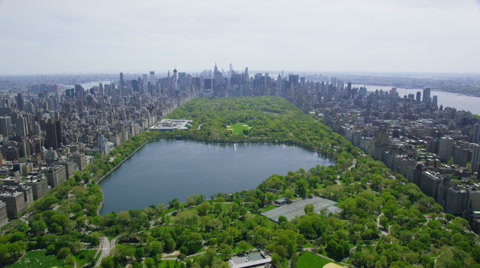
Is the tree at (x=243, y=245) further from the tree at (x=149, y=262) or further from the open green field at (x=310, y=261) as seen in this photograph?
the tree at (x=149, y=262)

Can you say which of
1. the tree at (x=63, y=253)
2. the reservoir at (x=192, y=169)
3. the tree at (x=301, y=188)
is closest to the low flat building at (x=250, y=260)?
the tree at (x=63, y=253)

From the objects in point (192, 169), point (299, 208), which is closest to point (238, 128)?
point (192, 169)

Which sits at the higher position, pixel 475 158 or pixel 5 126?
pixel 5 126

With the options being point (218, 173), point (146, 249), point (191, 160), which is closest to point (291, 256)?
point (146, 249)

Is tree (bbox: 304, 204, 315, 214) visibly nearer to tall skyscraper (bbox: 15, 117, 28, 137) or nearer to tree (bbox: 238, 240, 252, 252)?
tree (bbox: 238, 240, 252, 252)

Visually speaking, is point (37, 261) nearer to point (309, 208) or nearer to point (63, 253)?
point (63, 253)

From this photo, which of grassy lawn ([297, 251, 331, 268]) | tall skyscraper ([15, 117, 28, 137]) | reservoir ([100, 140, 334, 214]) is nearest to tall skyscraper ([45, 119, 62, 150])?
reservoir ([100, 140, 334, 214])

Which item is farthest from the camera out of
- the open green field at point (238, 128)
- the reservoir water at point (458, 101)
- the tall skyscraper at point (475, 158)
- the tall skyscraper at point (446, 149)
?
the reservoir water at point (458, 101)
